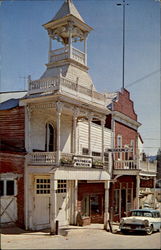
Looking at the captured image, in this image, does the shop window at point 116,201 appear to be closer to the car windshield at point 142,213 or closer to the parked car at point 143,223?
the car windshield at point 142,213

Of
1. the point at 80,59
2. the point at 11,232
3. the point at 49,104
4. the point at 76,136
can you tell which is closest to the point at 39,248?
the point at 11,232

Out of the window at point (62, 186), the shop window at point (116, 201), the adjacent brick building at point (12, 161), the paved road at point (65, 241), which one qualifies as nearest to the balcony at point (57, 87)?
the adjacent brick building at point (12, 161)

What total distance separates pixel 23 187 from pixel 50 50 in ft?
30.0

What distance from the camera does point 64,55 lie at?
66.5 feet

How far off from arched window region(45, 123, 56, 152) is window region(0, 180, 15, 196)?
355 cm

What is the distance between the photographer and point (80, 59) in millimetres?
21219

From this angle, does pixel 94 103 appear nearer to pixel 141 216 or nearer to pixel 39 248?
pixel 141 216

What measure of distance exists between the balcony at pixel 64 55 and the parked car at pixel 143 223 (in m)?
10.2

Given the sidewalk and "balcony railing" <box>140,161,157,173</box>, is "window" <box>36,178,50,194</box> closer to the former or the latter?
the sidewalk

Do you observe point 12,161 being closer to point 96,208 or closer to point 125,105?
point 96,208

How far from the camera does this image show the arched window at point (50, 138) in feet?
62.1

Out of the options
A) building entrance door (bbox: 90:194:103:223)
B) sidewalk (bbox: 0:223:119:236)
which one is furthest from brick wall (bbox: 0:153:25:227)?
building entrance door (bbox: 90:194:103:223)

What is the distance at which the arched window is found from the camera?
745 inches

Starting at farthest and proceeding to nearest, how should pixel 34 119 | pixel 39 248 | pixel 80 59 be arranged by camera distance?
1. pixel 80 59
2. pixel 34 119
3. pixel 39 248
